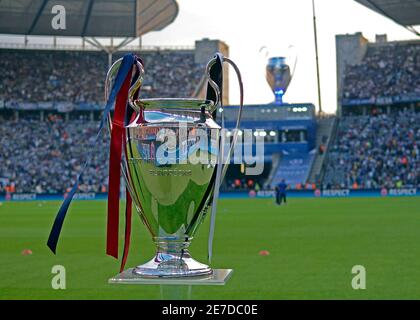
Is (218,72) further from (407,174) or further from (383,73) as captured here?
(383,73)

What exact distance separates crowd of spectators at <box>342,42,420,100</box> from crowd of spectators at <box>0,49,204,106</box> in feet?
39.1

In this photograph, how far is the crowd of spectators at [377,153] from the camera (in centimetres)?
4522

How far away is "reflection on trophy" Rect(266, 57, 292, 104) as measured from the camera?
42375 millimetres

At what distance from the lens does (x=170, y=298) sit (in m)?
2.61

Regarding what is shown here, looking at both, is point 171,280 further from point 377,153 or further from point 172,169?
point 377,153

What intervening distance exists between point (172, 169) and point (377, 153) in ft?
153

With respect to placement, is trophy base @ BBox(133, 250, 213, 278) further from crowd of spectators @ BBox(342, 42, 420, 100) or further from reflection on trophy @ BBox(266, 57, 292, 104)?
crowd of spectators @ BBox(342, 42, 420, 100)

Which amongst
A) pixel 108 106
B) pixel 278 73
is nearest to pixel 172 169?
pixel 108 106

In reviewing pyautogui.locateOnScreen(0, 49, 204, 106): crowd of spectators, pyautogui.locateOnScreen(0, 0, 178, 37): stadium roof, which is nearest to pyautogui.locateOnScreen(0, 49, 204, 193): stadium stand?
pyautogui.locateOnScreen(0, 49, 204, 106): crowd of spectators

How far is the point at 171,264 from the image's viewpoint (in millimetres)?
2555

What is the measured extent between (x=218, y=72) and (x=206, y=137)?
0.24 meters

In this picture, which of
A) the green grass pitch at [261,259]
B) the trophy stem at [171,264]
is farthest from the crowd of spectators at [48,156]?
the trophy stem at [171,264]

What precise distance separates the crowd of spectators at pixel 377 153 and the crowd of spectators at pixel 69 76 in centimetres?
1258

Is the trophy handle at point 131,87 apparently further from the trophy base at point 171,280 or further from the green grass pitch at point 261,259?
the green grass pitch at point 261,259
